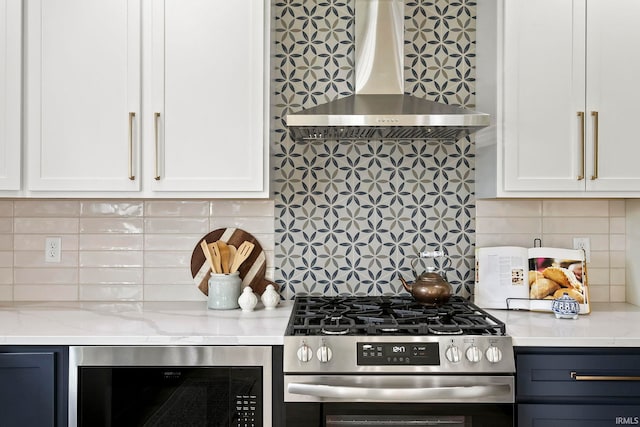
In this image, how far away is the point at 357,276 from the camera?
8.20ft

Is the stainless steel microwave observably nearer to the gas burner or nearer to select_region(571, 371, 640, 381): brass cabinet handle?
the gas burner

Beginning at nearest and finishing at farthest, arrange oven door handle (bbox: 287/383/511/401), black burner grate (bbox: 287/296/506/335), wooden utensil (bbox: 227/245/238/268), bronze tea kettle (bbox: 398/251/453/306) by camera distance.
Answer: oven door handle (bbox: 287/383/511/401), black burner grate (bbox: 287/296/506/335), bronze tea kettle (bbox: 398/251/453/306), wooden utensil (bbox: 227/245/238/268)

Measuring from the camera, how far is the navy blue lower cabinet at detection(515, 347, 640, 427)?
1801 millimetres

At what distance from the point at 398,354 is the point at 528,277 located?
2.80 feet

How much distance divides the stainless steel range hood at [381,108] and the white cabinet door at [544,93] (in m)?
0.22

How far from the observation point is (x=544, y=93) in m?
2.13

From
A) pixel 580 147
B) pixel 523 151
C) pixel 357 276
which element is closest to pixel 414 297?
pixel 357 276

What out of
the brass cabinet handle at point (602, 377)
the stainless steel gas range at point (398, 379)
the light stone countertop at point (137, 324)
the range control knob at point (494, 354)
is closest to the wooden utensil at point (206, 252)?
the light stone countertop at point (137, 324)

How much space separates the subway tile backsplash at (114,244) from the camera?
2.49m

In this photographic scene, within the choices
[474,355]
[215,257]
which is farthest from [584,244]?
[215,257]

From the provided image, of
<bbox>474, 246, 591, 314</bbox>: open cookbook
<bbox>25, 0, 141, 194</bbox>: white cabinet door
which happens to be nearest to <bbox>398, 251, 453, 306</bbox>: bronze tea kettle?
<bbox>474, 246, 591, 314</bbox>: open cookbook

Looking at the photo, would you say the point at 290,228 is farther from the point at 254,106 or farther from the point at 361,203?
the point at 254,106

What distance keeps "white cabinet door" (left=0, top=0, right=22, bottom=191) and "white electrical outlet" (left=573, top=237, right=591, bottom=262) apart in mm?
2465

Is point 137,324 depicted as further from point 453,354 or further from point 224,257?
point 453,354
